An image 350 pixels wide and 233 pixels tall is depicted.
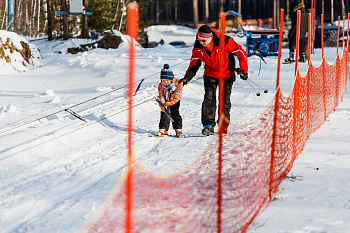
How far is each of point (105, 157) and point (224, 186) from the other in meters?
1.78

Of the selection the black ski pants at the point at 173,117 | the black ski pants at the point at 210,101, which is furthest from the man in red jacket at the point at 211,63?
the black ski pants at the point at 173,117

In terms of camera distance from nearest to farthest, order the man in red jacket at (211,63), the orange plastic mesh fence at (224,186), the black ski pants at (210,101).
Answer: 1. the orange plastic mesh fence at (224,186)
2. the man in red jacket at (211,63)
3. the black ski pants at (210,101)

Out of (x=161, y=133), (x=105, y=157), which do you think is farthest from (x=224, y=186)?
(x=161, y=133)

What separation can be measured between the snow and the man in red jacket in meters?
0.43

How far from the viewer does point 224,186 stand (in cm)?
434

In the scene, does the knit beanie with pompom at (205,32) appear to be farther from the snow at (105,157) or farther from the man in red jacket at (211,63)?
the snow at (105,157)

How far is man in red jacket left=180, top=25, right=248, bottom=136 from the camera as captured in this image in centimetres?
621

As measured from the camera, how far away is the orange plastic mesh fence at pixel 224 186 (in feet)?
11.8

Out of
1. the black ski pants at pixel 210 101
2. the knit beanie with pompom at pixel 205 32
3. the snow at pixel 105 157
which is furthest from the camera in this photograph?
the black ski pants at pixel 210 101

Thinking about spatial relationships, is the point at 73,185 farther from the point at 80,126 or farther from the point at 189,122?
the point at 189,122

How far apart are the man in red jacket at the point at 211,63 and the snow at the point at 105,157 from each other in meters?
0.43

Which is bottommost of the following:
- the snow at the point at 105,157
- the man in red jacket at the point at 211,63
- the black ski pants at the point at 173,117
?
the snow at the point at 105,157

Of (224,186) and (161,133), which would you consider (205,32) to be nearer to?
(161,133)

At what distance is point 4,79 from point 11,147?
8.54 metres
